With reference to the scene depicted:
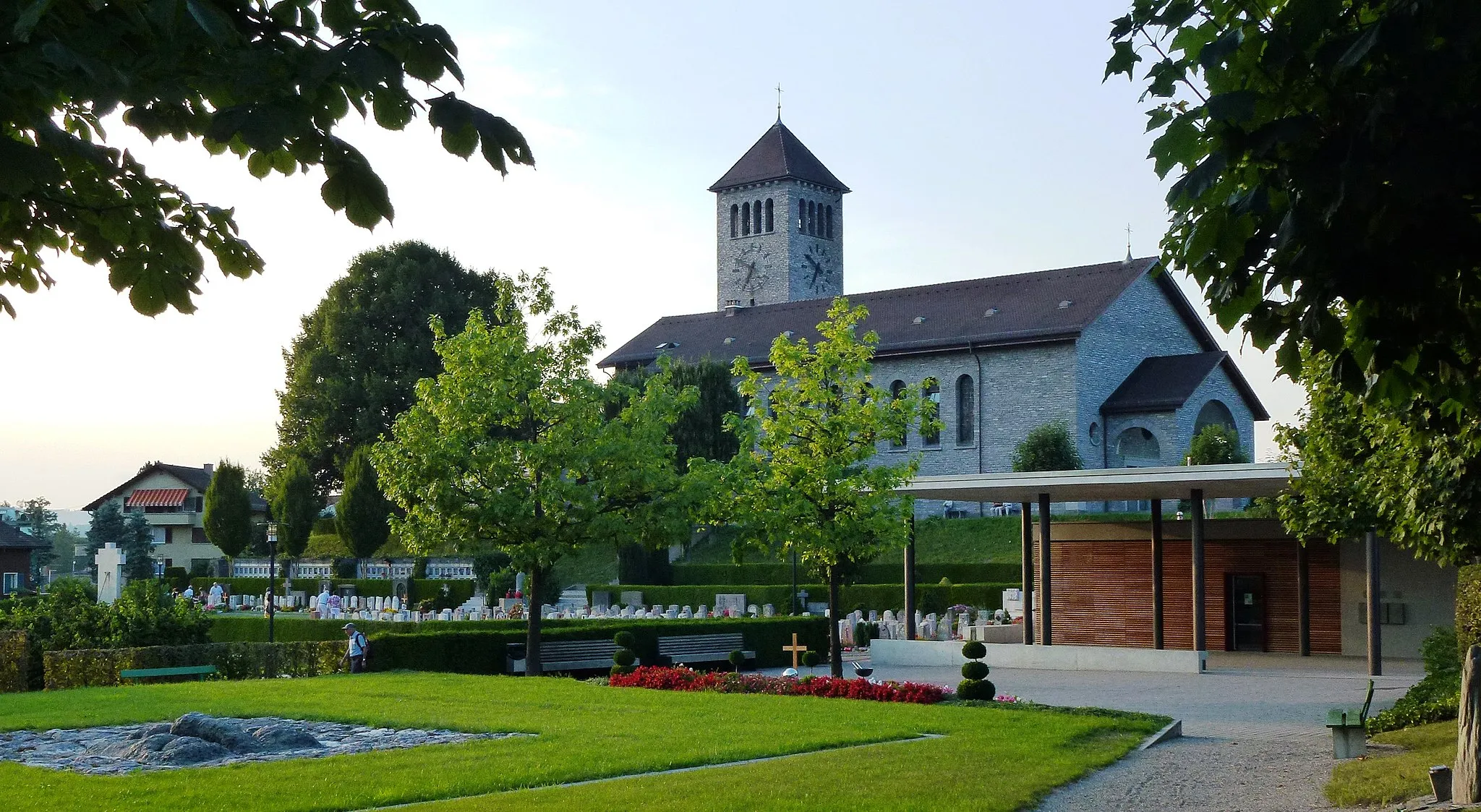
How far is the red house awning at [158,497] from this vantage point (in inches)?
3258

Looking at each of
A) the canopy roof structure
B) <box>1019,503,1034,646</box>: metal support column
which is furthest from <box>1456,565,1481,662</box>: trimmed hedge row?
<box>1019,503,1034,646</box>: metal support column

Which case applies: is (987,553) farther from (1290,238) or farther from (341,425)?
(1290,238)

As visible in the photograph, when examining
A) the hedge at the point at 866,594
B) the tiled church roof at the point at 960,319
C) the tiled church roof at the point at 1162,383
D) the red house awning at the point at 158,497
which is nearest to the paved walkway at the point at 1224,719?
the hedge at the point at 866,594

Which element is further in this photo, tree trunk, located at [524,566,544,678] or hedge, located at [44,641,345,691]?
tree trunk, located at [524,566,544,678]

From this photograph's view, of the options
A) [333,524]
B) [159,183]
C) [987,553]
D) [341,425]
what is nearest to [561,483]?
[159,183]

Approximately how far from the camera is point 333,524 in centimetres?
6975

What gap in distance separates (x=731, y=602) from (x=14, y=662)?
2350cm

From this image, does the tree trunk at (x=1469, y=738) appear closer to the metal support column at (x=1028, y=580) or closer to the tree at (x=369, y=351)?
the metal support column at (x=1028, y=580)

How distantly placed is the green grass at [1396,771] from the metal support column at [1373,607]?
1138 cm

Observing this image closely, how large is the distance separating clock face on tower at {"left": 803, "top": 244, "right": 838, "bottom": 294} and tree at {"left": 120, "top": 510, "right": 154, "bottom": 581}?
39344 mm

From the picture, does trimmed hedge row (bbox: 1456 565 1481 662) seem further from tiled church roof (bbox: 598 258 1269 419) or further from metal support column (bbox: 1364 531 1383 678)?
tiled church roof (bbox: 598 258 1269 419)

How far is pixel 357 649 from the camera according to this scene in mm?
23781

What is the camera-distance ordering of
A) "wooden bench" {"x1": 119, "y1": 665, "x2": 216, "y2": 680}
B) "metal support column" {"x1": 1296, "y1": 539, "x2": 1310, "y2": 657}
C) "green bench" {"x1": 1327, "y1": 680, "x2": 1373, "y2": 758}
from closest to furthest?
1. "green bench" {"x1": 1327, "y1": 680, "x2": 1373, "y2": 758}
2. "wooden bench" {"x1": 119, "y1": 665, "x2": 216, "y2": 680}
3. "metal support column" {"x1": 1296, "y1": 539, "x2": 1310, "y2": 657}

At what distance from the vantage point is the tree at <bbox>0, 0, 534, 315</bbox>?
4.12 m
